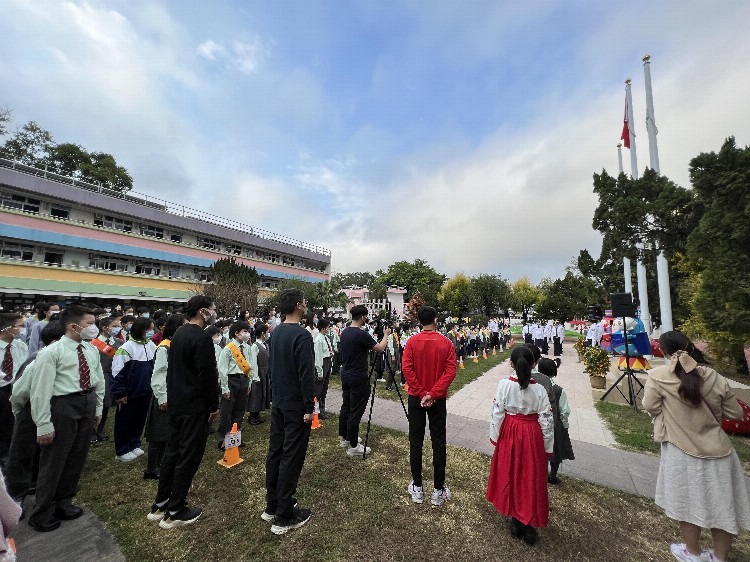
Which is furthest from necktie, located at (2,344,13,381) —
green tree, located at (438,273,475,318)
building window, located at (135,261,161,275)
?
green tree, located at (438,273,475,318)

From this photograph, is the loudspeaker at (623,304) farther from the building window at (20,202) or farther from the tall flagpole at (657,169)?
the building window at (20,202)

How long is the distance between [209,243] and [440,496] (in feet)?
122

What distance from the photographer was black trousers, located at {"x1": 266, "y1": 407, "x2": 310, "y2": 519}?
9.98 ft

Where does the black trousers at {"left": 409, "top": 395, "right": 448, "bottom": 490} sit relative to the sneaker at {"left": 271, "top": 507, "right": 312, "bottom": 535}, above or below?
above

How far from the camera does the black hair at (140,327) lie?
4.57 meters

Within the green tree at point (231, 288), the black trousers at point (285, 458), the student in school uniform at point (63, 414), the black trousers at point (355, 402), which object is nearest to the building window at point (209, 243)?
the green tree at point (231, 288)

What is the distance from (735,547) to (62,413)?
6399 millimetres

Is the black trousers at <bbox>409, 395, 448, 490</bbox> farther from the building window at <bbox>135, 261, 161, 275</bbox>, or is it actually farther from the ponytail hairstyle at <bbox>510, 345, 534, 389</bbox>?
the building window at <bbox>135, 261, 161, 275</bbox>

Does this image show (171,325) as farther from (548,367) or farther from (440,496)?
(548,367)

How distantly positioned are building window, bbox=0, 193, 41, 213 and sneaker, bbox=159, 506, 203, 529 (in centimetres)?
2956

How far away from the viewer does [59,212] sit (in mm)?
24031

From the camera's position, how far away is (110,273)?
25656 mm

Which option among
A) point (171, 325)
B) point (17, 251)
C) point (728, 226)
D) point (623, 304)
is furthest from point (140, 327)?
point (17, 251)

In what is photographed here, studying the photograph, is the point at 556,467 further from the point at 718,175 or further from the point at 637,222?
the point at 637,222
